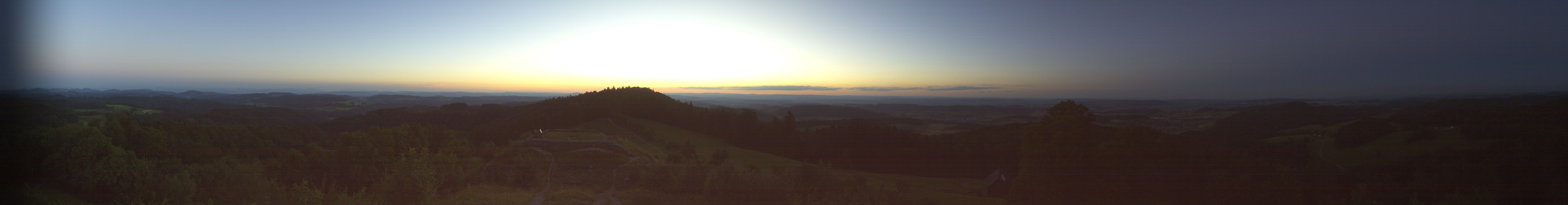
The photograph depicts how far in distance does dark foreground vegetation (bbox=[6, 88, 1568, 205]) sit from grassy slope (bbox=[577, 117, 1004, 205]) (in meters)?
0.42

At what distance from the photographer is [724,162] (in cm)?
1541

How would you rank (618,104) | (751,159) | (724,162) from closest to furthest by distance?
(724,162) → (751,159) → (618,104)

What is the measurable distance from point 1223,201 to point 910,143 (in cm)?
1792

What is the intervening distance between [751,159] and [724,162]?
7563 millimetres

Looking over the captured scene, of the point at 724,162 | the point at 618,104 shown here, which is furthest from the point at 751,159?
the point at 618,104

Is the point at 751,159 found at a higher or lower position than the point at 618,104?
lower

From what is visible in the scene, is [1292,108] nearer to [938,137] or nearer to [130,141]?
[938,137]

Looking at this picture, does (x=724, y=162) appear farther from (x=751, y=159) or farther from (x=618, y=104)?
(x=618, y=104)

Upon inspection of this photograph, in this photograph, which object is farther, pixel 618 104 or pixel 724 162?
pixel 618 104

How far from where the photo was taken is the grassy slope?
53.3ft

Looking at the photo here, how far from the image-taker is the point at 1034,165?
1073cm

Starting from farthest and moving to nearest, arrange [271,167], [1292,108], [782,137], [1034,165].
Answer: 1. [782,137]
2. [1292,108]
3. [1034,165]
4. [271,167]

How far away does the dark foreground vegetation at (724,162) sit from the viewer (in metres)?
7.15


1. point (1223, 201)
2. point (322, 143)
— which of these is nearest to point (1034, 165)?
point (1223, 201)
